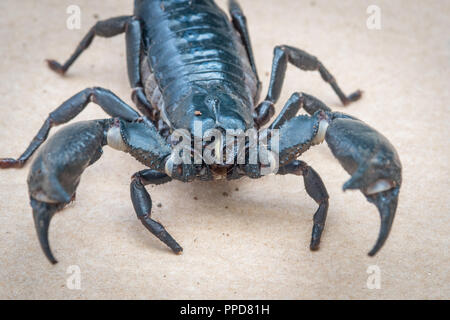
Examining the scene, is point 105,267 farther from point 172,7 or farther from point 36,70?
point 36,70

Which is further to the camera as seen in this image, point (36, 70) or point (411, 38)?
point (411, 38)

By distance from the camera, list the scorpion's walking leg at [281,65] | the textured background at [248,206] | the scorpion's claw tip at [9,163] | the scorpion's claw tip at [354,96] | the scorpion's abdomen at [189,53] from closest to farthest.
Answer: the textured background at [248,206] < the scorpion's abdomen at [189,53] < the scorpion's claw tip at [9,163] < the scorpion's walking leg at [281,65] < the scorpion's claw tip at [354,96]

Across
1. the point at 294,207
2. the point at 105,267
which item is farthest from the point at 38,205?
the point at 294,207

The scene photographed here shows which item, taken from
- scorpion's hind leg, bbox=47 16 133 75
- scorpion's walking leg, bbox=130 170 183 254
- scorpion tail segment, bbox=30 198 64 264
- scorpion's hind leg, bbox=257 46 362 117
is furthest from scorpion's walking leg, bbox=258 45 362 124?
scorpion tail segment, bbox=30 198 64 264

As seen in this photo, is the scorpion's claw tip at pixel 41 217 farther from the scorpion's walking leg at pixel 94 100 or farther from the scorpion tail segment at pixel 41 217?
the scorpion's walking leg at pixel 94 100

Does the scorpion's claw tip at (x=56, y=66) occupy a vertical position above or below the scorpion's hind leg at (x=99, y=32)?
below

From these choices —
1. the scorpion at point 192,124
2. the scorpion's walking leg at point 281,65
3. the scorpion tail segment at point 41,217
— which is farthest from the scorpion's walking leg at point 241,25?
the scorpion tail segment at point 41,217
